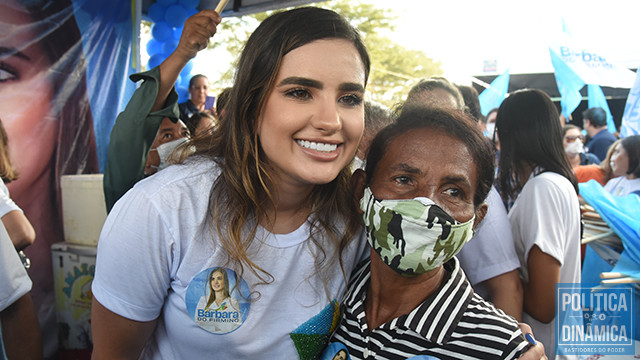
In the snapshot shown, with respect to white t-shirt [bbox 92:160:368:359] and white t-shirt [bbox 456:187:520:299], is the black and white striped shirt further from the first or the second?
white t-shirt [bbox 456:187:520:299]

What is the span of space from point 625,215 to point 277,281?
2.95 m

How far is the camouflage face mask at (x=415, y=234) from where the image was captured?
4.10 ft

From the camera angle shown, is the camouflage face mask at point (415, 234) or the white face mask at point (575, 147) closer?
the camouflage face mask at point (415, 234)

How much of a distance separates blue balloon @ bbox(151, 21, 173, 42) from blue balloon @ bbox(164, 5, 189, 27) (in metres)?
0.07

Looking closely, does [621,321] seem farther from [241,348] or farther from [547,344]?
[241,348]

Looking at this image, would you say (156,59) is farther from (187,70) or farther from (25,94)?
(25,94)

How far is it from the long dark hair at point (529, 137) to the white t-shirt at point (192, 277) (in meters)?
1.38

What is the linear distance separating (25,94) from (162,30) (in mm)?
1568

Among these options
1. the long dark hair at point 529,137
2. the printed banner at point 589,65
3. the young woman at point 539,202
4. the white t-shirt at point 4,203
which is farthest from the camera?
the printed banner at point 589,65

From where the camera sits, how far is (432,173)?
1311mm

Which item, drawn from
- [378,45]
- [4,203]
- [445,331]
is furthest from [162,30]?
[378,45]

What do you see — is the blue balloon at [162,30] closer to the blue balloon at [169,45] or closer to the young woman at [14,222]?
the blue balloon at [169,45]

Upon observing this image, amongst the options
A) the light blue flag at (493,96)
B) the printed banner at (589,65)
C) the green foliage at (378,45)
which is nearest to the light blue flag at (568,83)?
the printed banner at (589,65)

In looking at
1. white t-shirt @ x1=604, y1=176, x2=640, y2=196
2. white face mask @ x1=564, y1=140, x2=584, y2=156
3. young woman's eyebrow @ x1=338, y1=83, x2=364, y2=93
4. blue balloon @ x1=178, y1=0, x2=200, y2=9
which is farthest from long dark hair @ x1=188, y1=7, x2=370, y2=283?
white face mask @ x1=564, y1=140, x2=584, y2=156
